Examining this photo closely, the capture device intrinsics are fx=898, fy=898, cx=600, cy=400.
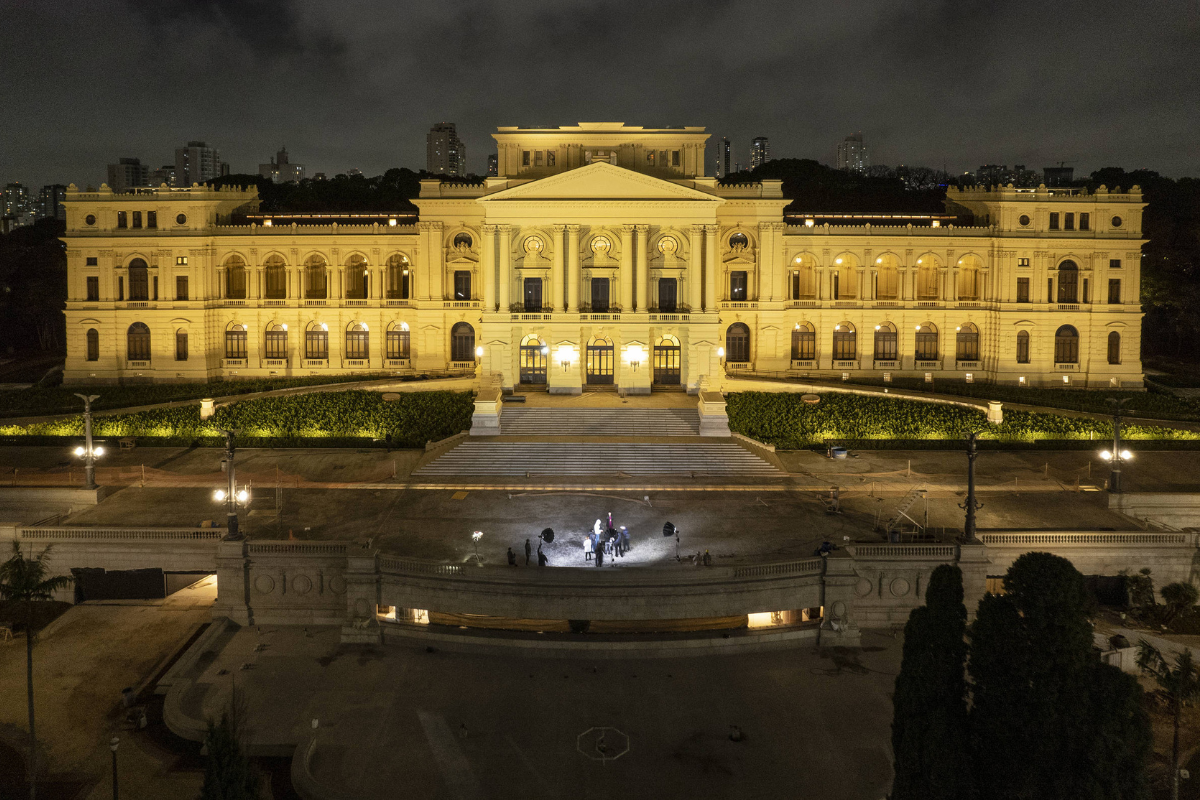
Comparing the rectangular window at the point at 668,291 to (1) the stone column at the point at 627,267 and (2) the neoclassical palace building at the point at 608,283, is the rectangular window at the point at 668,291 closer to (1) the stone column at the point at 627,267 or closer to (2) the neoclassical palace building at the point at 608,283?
(2) the neoclassical palace building at the point at 608,283

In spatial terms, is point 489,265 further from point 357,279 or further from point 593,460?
point 593,460

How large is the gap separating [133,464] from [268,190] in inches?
2611

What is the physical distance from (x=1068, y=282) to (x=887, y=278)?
13765 mm

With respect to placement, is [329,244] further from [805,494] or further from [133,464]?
[805,494]

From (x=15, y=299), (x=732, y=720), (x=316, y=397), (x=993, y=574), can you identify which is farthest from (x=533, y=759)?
(x=15, y=299)

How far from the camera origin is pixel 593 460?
157 ft

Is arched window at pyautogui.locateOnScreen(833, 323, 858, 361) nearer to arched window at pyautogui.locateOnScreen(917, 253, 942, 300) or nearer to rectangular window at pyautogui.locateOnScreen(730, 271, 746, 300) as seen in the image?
arched window at pyautogui.locateOnScreen(917, 253, 942, 300)

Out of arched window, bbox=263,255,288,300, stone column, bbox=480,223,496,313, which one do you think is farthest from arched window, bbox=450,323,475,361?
arched window, bbox=263,255,288,300

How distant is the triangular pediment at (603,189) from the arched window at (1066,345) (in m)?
30.9

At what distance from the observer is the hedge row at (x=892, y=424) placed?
52.2 m

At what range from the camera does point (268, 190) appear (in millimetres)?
105625

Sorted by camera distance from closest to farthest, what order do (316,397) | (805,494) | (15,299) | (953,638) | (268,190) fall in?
(953,638)
(805,494)
(316,397)
(15,299)
(268,190)

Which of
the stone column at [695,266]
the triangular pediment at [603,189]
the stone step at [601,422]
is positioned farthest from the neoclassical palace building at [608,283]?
the stone step at [601,422]

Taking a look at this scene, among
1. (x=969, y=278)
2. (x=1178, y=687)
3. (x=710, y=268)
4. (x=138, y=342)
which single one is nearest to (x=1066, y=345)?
(x=969, y=278)
